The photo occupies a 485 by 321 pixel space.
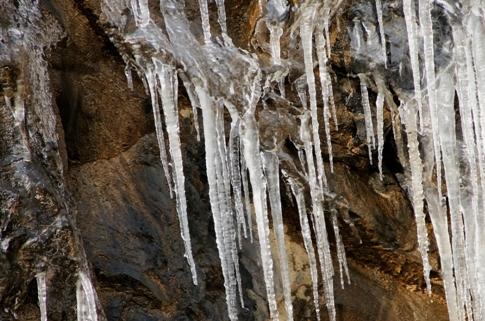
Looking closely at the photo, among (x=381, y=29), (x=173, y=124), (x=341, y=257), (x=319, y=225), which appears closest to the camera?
(x=173, y=124)

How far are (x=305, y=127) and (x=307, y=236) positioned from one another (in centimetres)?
49

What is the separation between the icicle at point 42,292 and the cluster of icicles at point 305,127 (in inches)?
22.1

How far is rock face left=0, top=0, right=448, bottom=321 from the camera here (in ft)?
9.81

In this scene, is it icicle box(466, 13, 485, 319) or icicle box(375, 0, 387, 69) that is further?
icicle box(375, 0, 387, 69)

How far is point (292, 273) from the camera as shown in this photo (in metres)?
3.35

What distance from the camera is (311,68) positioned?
2.83 metres

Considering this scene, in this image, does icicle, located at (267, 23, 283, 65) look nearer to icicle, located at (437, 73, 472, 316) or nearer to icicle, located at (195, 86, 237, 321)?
icicle, located at (195, 86, 237, 321)

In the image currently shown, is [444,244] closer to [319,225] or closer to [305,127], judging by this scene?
[319,225]

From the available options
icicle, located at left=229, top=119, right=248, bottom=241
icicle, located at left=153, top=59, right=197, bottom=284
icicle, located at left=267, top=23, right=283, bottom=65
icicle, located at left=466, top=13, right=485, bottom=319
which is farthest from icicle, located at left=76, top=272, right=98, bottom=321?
icicle, located at left=466, top=13, right=485, bottom=319

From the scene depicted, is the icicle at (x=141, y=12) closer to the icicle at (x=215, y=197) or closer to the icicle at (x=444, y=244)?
the icicle at (x=215, y=197)

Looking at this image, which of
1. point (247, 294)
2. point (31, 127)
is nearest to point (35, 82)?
point (31, 127)

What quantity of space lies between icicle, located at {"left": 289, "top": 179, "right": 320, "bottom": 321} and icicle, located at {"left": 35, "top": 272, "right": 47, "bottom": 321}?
1084 mm

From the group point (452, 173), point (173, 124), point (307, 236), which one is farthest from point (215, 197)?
point (452, 173)

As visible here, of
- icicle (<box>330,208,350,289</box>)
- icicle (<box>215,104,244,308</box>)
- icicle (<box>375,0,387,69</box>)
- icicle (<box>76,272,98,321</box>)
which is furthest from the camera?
icicle (<box>330,208,350,289</box>)
